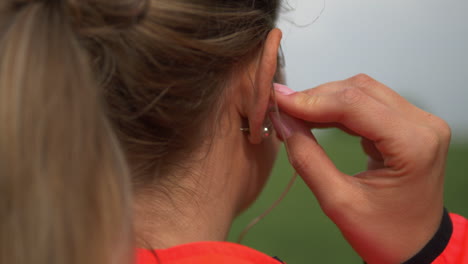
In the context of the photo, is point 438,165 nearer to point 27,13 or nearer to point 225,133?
point 225,133

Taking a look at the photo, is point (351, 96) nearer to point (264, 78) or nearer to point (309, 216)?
point (264, 78)

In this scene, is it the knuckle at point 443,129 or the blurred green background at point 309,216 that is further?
the blurred green background at point 309,216

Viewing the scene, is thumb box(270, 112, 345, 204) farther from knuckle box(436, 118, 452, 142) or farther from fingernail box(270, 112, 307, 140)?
knuckle box(436, 118, 452, 142)

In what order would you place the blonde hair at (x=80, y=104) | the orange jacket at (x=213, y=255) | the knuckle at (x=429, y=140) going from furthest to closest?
1. the knuckle at (x=429, y=140)
2. the orange jacket at (x=213, y=255)
3. the blonde hair at (x=80, y=104)

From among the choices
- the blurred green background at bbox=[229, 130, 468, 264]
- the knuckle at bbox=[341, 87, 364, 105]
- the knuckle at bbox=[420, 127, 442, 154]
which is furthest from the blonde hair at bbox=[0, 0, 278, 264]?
the blurred green background at bbox=[229, 130, 468, 264]

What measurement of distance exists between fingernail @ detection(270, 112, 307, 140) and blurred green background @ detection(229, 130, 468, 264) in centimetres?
129

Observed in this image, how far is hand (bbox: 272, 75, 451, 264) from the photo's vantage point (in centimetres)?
64

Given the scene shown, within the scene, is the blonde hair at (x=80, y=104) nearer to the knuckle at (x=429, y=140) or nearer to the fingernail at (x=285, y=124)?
the fingernail at (x=285, y=124)

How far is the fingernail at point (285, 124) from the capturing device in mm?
649

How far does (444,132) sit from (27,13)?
1.87ft

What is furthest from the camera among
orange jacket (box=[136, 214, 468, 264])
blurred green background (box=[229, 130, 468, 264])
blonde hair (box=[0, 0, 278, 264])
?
blurred green background (box=[229, 130, 468, 264])

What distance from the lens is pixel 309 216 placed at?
2.11 meters

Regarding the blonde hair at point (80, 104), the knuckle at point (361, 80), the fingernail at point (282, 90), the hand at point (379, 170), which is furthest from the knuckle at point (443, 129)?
the blonde hair at point (80, 104)

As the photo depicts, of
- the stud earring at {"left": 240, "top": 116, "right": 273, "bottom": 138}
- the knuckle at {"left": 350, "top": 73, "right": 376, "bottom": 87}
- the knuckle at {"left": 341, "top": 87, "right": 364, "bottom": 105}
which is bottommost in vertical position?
the stud earring at {"left": 240, "top": 116, "right": 273, "bottom": 138}
